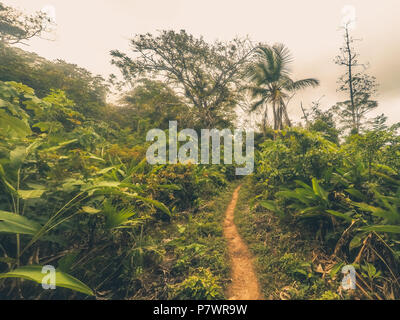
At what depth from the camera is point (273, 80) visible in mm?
12070

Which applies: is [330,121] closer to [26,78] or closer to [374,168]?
[374,168]

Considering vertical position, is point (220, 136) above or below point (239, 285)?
above

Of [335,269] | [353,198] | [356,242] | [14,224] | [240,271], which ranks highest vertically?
[353,198]

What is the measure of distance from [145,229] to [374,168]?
3.99m

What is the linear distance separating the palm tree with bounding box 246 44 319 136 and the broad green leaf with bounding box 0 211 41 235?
12247 millimetres

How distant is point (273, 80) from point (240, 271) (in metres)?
12.7

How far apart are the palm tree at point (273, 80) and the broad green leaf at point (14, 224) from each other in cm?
1225

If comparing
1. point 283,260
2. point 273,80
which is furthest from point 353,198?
point 273,80

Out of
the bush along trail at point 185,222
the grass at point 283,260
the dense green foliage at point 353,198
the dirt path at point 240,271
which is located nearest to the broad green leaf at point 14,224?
the bush along trail at point 185,222

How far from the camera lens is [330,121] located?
19.2m

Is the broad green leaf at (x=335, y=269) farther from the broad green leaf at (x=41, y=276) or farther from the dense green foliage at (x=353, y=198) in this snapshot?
the broad green leaf at (x=41, y=276)

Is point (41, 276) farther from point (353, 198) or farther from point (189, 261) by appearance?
point (353, 198)

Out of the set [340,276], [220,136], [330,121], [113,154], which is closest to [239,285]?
[340,276]

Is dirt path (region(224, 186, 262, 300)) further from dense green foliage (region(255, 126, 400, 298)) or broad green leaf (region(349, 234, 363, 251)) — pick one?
broad green leaf (region(349, 234, 363, 251))
